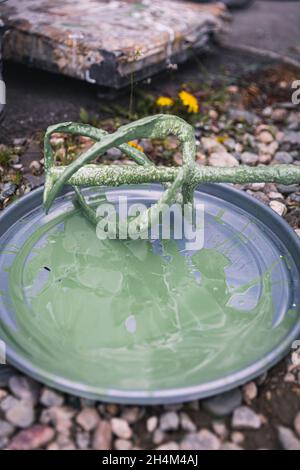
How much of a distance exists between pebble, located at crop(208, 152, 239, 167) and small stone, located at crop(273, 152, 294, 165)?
0.25 m

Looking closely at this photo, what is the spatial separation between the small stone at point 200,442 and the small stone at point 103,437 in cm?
22

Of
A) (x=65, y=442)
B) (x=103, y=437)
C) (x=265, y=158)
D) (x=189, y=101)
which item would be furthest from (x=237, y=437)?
(x=189, y=101)

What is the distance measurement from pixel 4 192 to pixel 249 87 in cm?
207

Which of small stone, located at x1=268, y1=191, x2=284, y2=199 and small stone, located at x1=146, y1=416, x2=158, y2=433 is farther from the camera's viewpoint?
small stone, located at x1=268, y1=191, x2=284, y2=199

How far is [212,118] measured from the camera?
321 cm

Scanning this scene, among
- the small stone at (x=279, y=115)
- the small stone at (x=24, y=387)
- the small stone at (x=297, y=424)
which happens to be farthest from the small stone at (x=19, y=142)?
the small stone at (x=297, y=424)

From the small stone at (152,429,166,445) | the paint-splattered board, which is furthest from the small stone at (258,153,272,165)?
the small stone at (152,429,166,445)

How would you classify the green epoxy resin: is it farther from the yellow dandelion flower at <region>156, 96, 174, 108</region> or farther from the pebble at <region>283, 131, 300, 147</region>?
the pebble at <region>283, 131, 300, 147</region>

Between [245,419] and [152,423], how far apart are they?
0.29 metres

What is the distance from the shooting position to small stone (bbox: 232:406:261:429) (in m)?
1.54

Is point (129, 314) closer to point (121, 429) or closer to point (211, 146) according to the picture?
point (121, 429)

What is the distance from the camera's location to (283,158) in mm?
2889

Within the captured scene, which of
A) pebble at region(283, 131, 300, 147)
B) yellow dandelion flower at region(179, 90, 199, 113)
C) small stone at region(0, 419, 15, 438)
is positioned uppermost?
yellow dandelion flower at region(179, 90, 199, 113)

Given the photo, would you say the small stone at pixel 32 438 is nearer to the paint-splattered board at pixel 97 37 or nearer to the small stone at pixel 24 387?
the small stone at pixel 24 387
